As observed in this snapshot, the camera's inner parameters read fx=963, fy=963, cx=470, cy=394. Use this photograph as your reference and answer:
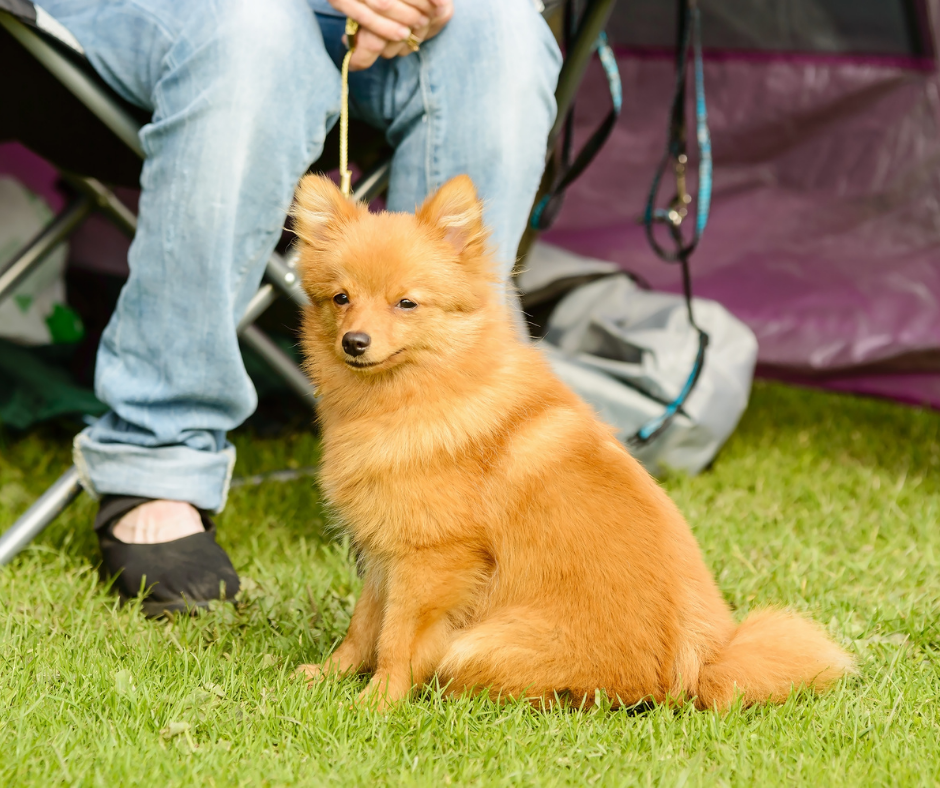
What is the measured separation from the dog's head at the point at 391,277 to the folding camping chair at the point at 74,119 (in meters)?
0.22

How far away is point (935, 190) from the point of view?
125 inches

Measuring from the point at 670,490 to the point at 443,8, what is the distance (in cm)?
135

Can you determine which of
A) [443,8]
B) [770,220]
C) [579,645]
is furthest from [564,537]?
[770,220]

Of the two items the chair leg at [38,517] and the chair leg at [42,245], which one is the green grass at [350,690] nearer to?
the chair leg at [38,517]

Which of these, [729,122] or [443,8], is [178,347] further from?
[729,122]

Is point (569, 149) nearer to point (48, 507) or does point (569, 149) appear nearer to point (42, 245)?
point (42, 245)

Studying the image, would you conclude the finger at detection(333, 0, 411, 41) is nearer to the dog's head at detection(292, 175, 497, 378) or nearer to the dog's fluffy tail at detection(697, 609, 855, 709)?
the dog's head at detection(292, 175, 497, 378)

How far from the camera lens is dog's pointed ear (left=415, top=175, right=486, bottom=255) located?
4.78 feet

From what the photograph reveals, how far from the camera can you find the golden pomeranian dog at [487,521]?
4.57 ft

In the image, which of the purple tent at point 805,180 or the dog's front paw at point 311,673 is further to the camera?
the purple tent at point 805,180

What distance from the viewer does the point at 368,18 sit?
1.69 m

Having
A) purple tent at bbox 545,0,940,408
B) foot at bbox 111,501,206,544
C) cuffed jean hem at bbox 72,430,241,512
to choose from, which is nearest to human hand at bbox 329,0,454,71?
cuffed jean hem at bbox 72,430,241,512

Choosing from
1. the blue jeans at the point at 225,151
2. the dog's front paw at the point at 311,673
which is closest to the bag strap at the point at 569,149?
the blue jeans at the point at 225,151

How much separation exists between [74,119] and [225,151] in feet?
1.59
